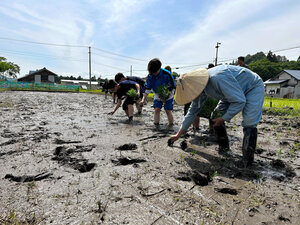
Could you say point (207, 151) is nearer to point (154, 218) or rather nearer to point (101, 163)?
point (101, 163)

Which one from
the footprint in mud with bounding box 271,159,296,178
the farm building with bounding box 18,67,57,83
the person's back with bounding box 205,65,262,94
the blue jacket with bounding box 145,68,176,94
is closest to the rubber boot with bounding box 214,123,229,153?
the footprint in mud with bounding box 271,159,296,178

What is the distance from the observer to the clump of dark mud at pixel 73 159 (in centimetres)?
242

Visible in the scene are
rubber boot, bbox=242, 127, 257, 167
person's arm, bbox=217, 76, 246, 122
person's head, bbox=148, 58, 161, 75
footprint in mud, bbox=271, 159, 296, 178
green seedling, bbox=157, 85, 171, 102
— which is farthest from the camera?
green seedling, bbox=157, 85, 171, 102

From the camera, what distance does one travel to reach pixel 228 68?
247 centimetres

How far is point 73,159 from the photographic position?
265 cm

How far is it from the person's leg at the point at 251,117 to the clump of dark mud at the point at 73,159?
2085 mm

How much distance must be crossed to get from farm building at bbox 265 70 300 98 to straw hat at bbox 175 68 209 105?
39.7 metres

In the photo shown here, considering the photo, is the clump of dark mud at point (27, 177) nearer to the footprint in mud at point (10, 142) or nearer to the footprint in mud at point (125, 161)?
the footprint in mud at point (125, 161)

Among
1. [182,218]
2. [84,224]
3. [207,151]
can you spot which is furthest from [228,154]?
[84,224]

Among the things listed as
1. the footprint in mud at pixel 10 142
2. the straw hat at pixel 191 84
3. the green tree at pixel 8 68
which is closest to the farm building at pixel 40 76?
the green tree at pixel 8 68

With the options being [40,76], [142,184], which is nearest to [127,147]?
[142,184]

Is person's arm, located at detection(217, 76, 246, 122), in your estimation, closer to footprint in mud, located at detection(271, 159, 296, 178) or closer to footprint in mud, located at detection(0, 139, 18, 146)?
footprint in mud, located at detection(271, 159, 296, 178)

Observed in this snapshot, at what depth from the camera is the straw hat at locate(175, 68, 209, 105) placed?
243 cm

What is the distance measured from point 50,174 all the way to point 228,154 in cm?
257
